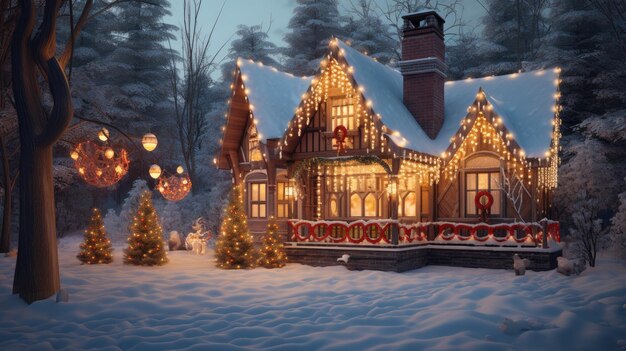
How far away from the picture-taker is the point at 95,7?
34.0 m

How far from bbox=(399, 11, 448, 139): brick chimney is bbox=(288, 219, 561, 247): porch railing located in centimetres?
348

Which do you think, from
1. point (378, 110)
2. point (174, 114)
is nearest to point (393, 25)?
point (174, 114)

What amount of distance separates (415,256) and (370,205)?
121 inches

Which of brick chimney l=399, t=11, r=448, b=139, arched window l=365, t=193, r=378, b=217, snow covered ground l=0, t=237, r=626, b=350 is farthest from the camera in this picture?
brick chimney l=399, t=11, r=448, b=139

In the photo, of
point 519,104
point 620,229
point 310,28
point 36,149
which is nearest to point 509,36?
point 310,28

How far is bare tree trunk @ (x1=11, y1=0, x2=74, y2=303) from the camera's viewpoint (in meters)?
11.2

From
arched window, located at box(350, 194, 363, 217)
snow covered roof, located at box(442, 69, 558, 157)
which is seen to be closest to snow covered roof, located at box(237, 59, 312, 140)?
arched window, located at box(350, 194, 363, 217)

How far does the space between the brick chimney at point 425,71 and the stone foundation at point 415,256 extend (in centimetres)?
431

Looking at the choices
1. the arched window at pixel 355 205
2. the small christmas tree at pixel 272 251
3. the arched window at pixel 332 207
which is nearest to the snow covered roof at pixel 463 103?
the arched window at pixel 355 205

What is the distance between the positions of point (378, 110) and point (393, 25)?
2114 centimetres

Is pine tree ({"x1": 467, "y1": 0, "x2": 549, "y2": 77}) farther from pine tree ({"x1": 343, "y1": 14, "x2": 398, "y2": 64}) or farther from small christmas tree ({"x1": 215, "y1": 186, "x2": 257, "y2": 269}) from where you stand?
small christmas tree ({"x1": 215, "y1": 186, "x2": 257, "y2": 269})

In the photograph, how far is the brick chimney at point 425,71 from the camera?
1984 centimetres

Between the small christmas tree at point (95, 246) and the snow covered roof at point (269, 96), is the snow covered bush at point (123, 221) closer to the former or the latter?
the snow covered roof at point (269, 96)

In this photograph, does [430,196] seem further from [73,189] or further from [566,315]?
[73,189]
